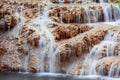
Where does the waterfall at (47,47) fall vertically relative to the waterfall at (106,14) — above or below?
below

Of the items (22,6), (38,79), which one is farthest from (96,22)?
(38,79)

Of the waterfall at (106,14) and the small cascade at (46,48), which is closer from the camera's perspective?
the small cascade at (46,48)

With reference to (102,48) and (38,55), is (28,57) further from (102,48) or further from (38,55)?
(102,48)

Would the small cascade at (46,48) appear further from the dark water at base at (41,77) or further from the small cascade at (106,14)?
the small cascade at (106,14)

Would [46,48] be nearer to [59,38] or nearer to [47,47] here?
Result: [47,47]

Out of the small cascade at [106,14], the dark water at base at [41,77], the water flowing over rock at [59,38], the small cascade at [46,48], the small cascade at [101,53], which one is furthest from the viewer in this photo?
the small cascade at [106,14]

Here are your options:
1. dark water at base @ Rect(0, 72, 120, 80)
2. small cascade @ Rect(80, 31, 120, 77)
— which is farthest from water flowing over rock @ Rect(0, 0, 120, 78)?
dark water at base @ Rect(0, 72, 120, 80)

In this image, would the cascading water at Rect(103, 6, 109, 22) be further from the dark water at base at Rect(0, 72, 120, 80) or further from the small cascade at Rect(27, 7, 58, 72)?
the dark water at base at Rect(0, 72, 120, 80)

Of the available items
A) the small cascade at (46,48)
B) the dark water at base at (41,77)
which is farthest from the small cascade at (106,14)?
the dark water at base at (41,77)

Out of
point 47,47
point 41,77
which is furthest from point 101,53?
point 41,77
